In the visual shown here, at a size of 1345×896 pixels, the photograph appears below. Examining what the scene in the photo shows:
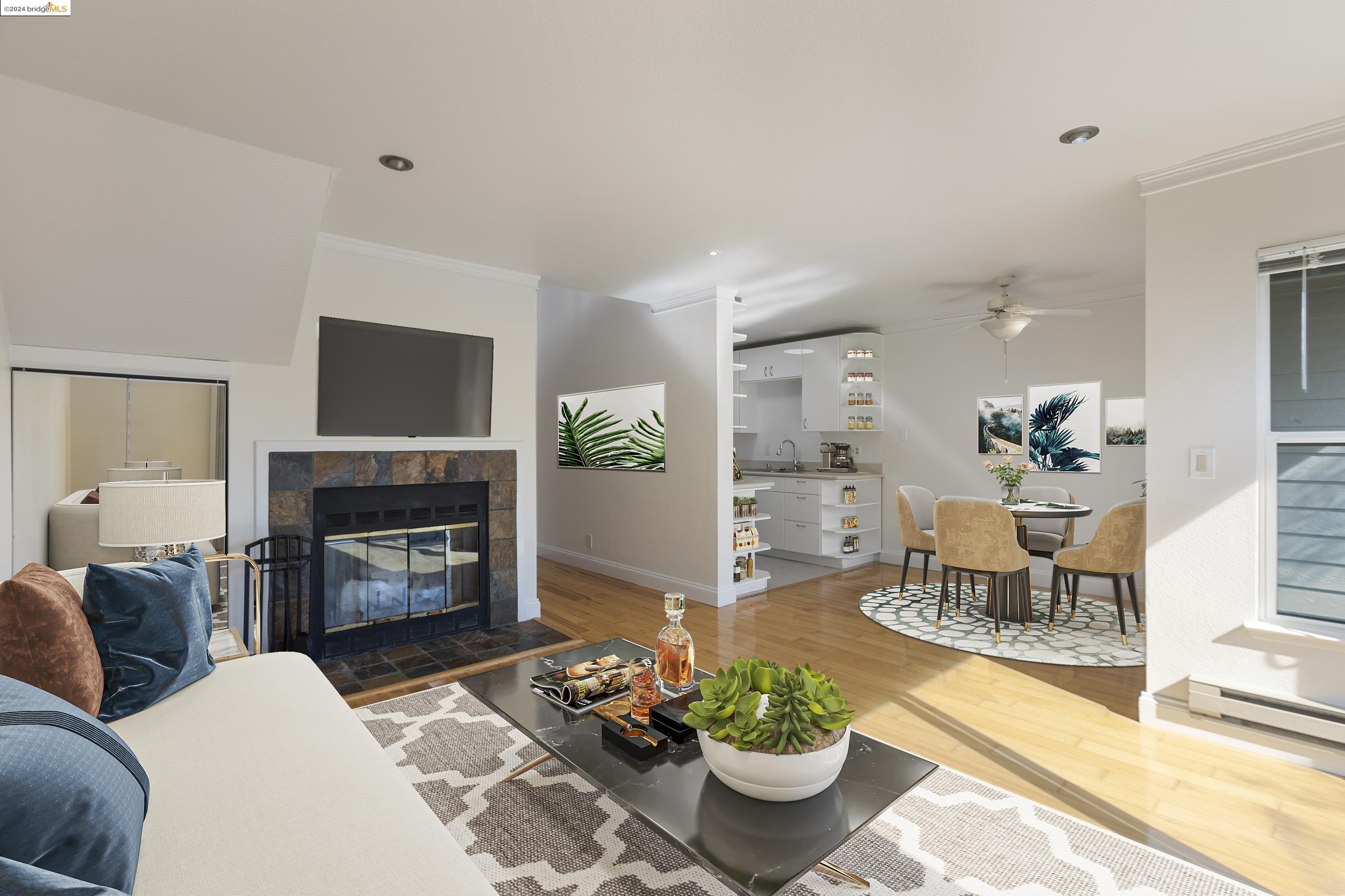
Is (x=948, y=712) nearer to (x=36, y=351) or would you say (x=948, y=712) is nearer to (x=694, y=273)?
(x=694, y=273)

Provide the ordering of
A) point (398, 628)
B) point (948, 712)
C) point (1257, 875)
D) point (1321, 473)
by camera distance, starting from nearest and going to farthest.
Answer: point (1257, 875) → point (1321, 473) → point (948, 712) → point (398, 628)

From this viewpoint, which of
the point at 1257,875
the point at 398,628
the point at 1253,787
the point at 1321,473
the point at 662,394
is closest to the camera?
the point at 1257,875

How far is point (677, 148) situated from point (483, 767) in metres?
2.52

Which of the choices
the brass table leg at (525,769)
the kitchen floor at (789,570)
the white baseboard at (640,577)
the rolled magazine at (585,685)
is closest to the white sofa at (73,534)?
the brass table leg at (525,769)

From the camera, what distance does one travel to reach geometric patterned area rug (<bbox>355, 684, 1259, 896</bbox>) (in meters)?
1.77

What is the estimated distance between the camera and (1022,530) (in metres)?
4.47

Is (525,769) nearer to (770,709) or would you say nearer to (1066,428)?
(770,709)

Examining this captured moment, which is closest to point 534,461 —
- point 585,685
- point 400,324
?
point 400,324

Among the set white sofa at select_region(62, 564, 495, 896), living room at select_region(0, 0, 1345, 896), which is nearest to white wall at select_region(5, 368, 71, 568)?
living room at select_region(0, 0, 1345, 896)

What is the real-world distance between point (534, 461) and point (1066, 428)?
14.5ft

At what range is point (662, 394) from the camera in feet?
18.0

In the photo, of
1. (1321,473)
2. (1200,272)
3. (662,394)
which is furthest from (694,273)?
(1321,473)

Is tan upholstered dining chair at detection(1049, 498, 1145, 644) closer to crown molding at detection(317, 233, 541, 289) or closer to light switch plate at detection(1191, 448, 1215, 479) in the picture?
light switch plate at detection(1191, 448, 1215, 479)

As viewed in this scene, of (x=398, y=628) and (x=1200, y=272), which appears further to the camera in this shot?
(x=398, y=628)
